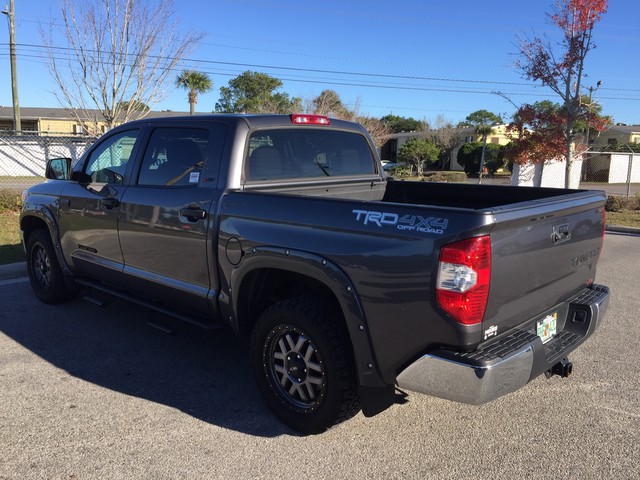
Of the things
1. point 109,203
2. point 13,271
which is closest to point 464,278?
point 109,203

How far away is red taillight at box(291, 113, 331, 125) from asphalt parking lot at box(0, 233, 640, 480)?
204 centimetres

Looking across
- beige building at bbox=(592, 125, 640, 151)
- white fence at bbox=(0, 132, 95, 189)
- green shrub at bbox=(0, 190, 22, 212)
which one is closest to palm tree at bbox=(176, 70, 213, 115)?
white fence at bbox=(0, 132, 95, 189)

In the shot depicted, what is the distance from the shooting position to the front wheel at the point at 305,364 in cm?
314

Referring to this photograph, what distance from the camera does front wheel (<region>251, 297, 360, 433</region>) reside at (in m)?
3.14

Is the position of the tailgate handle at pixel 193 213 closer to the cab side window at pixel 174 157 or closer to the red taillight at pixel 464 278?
the cab side window at pixel 174 157

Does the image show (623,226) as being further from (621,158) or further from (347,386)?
(621,158)

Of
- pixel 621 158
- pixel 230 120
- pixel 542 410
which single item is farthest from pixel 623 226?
Answer: pixel 621 158

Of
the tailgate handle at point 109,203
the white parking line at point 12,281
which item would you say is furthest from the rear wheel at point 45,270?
the tailgate handle at point 109,203

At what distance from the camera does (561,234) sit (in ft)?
10.4

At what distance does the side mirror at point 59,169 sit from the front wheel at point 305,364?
3.20 m

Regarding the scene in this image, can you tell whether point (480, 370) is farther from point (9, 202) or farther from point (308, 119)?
point (9, 202)

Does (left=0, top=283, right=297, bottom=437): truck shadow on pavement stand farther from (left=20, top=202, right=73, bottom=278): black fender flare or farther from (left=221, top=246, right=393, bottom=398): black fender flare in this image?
(left=221, top=246, right=393, bottom=398): black fender flare

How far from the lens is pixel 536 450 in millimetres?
3188

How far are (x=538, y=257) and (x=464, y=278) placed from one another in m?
0.65
